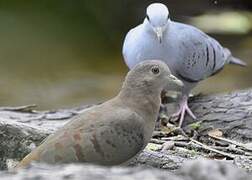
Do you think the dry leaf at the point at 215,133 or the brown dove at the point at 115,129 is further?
the dry leaf at the point at 215,133

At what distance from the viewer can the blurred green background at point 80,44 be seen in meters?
7.07

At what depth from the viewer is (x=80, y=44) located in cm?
837

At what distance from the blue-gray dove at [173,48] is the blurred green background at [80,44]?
190 centimetres

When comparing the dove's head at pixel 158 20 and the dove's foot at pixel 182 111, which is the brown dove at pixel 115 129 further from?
the dove's foot at pixel 182 111

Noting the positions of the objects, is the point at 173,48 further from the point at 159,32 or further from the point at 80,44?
the point at 80,44

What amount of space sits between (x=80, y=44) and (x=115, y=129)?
547cm

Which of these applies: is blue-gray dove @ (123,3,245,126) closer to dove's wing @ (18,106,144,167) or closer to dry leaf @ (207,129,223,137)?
dry leaf @ (207,129,223,137)

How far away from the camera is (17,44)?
8.45 metres

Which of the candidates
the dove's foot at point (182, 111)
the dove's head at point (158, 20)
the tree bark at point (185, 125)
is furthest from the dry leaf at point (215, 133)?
the dove's head at point (158, 20)

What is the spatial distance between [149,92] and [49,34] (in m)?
5.61

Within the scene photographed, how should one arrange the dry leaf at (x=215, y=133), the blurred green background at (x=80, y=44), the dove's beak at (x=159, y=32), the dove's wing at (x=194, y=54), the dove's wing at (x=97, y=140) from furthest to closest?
the blurred green background at (x=80, y=44)
the dove's wing at (x=194, y=54)
the dove's beak at (x=159, y=32)
the dry leaf at (x=215, y=133)
the dove's wing at (x=97, y=140)

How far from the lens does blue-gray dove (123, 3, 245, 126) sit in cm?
461

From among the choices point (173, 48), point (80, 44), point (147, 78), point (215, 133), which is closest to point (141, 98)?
point (147, 78)

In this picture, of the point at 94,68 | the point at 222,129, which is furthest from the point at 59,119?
the point at 94,68
